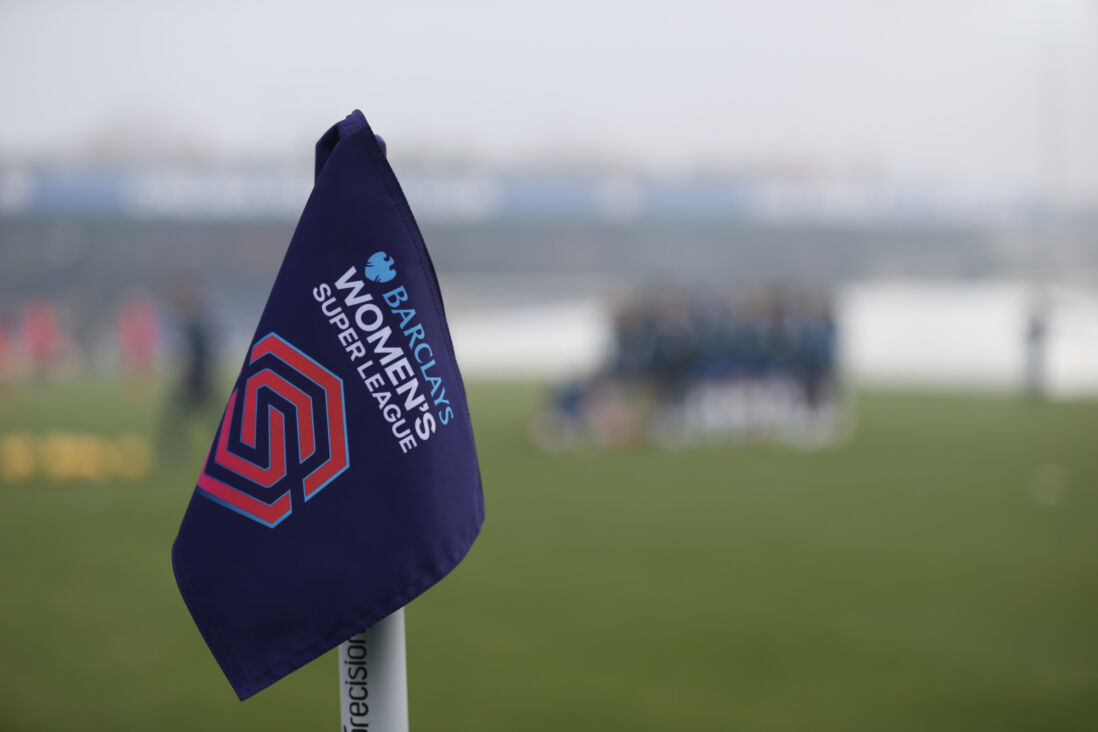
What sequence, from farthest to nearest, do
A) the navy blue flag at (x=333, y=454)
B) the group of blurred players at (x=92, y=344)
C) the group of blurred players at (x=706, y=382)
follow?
the group of blurred players at (x=92, y=344)
the group of blurred players at (x=706, y=382)
the navy blue flag at (x=333, y=454)

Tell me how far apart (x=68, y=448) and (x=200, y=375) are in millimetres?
1620

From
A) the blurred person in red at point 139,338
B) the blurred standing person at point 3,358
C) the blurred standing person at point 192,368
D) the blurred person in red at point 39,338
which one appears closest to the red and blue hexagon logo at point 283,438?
the blurred standing person at point 192,368

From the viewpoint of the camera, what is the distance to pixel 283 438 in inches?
55.6

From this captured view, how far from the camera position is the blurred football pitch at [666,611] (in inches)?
155

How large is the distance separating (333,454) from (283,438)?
0.07 m

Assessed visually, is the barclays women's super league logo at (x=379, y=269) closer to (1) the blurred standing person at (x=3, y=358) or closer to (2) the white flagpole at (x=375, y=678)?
(2) the white flagpole at (x=375, y=678)

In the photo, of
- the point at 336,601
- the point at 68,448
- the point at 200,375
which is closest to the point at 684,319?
the point at 200,375

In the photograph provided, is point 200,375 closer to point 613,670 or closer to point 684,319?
point 684,319

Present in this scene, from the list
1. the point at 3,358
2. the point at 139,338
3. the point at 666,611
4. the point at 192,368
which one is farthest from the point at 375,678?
the point at 3,358

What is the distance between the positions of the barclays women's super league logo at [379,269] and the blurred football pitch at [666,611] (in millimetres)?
2683

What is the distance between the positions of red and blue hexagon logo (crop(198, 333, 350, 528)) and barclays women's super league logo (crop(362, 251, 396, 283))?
0.14 metres

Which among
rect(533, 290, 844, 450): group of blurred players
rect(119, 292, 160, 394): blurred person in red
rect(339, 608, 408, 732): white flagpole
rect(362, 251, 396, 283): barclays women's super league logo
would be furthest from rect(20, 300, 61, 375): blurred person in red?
rect(362, 251, 396, 283): barclays women's super league logo

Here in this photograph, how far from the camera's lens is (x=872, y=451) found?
37.1 feet

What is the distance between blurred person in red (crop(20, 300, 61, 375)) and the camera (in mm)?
22245
